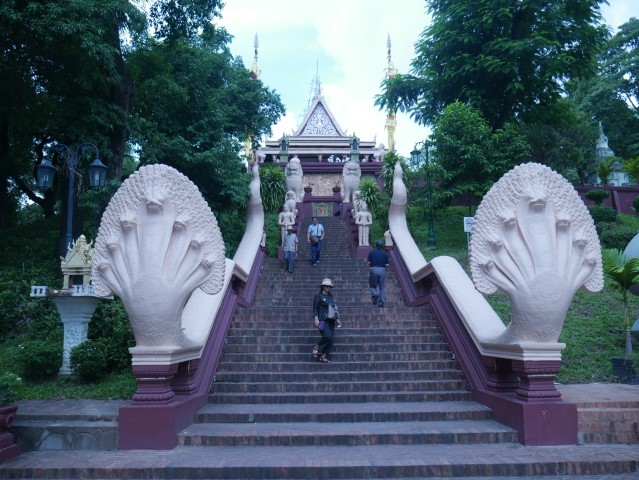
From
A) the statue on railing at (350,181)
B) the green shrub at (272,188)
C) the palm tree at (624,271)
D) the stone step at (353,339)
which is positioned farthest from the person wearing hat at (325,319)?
the green shrub at (272,188)

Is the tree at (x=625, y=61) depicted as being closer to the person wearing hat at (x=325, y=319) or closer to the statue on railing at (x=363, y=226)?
the statue on railing at (x=363, y=226)

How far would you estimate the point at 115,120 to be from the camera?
11.4m

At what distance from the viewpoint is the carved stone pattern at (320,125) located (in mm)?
32625

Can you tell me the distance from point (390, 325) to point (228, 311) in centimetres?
257

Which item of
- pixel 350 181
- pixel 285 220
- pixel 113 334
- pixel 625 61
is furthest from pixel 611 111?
pixel 113 334

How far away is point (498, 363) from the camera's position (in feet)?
19.4

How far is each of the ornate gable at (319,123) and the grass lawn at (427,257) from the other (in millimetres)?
16809

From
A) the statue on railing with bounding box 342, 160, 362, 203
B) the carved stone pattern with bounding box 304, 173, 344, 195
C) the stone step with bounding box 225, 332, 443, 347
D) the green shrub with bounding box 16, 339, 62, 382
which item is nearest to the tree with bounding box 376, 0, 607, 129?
the statue on railing with bounding box 342, 160, 362, 203

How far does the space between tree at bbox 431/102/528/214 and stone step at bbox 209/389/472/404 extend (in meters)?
10.3

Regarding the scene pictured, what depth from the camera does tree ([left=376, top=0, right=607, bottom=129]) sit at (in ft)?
59.8

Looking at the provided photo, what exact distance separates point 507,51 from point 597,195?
6306mm

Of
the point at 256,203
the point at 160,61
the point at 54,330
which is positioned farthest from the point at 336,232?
the point at 54,330

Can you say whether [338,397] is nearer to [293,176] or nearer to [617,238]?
[617,238]

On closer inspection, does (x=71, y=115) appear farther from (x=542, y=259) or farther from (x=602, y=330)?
(x=602, y=330)
